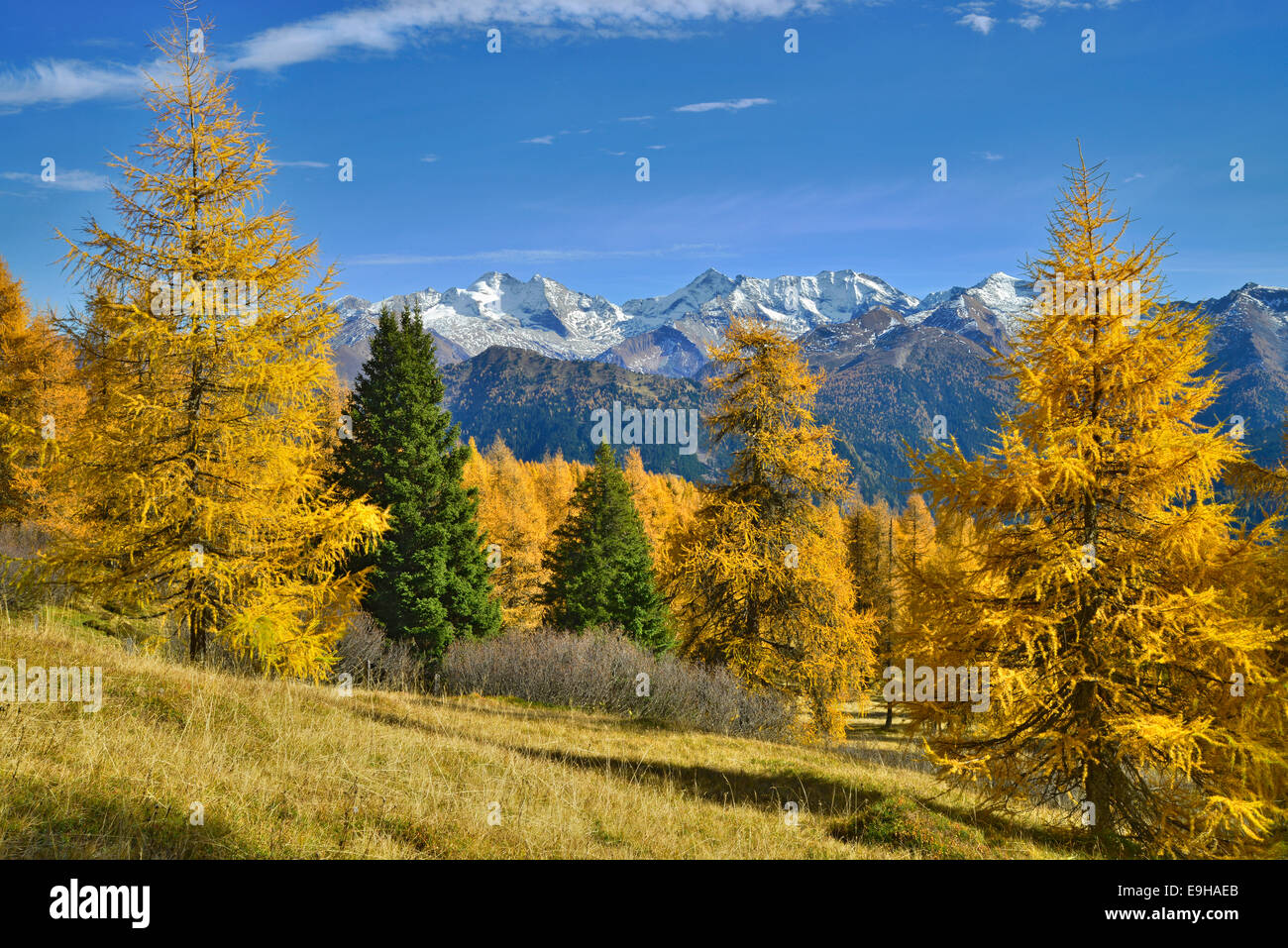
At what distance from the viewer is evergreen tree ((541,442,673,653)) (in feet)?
111

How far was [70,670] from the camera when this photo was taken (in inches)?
301

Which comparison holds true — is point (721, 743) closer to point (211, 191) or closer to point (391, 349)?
point (211, 191)

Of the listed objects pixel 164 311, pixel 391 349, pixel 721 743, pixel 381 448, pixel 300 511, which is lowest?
pixel 721 743

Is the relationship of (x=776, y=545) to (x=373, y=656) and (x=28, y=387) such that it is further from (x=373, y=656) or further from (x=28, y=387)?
(x=28, y=387)

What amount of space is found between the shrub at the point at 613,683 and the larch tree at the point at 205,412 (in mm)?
6900

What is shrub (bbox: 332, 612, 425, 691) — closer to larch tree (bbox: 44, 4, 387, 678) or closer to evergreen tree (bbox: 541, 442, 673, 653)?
larch tree (bbox: 44, 4, 387, 678)

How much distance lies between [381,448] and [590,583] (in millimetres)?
13527

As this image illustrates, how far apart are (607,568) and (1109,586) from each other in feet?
85.3

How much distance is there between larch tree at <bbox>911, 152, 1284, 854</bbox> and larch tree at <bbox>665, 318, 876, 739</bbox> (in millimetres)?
9633

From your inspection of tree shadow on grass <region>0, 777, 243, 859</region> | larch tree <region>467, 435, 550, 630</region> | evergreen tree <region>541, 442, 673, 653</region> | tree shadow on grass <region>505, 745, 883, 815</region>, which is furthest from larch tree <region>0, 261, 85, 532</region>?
tree shadow on grass <region>0, 777, 243, 859</region>

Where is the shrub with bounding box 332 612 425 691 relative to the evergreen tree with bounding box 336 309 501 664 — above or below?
below

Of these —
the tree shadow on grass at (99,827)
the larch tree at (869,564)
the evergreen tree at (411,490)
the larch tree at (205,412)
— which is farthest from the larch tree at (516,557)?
the tree shadow on grass at (99,827)

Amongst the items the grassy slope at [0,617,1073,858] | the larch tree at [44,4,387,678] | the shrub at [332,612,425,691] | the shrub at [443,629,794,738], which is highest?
the larch tree at [44,4,387,678]

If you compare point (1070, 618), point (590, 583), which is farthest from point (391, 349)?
point (1070, 618)
